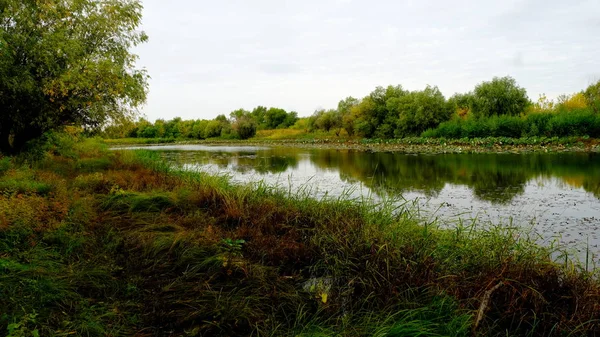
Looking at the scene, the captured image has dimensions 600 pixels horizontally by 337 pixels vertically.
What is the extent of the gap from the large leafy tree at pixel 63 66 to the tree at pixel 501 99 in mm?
37178

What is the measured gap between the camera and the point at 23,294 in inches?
143

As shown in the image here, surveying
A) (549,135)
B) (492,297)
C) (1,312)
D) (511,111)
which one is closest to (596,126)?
(549,135)

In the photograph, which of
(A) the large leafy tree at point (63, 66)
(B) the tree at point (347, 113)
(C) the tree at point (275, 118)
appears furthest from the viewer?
(C) the tree at point (275, 118)

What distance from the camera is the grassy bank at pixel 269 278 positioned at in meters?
3.39

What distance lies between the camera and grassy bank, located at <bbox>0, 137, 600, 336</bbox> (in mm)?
3387

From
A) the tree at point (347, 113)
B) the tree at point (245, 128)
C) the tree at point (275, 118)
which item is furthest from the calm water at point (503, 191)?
the tree at point (275, 118)

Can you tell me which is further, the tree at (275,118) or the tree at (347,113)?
the tree at (275,118)

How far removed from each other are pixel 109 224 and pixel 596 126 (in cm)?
3461

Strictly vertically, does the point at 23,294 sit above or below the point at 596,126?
below

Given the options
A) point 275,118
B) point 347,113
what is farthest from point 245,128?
point 347,113

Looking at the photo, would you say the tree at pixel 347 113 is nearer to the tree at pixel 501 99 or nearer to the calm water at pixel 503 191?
the tree at pixel 501 99

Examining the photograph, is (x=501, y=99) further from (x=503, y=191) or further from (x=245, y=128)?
(x=245, y=128)

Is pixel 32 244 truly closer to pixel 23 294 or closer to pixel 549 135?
pixel 23 294

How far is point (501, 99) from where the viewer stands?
39688 mm
